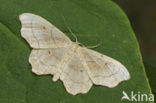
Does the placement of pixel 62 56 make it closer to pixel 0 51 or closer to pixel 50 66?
pixel 50 66

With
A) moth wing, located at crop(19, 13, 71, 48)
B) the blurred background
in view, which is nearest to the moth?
moth wing, located at crop(19, 13, 71, 48)

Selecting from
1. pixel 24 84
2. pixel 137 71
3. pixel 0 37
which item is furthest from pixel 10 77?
pixel 137 71

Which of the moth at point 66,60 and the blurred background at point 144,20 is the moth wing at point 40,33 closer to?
the moth at point 66,60

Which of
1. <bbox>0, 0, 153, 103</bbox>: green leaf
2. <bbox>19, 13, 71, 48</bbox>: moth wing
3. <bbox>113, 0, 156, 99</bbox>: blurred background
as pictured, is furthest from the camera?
<bbox>113, 0, 156, 99</bbox>: blurred background

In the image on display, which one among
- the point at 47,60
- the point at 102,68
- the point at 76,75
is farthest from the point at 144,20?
the point at 47,60

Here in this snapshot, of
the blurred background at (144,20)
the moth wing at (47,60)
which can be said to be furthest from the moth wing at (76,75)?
the blurred background at (144,20)

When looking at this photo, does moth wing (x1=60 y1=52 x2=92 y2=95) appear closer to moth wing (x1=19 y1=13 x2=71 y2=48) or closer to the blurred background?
moth wing (x1=19 y1=13 x2=71 y2=48)

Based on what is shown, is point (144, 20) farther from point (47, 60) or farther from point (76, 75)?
point (47, 60)
